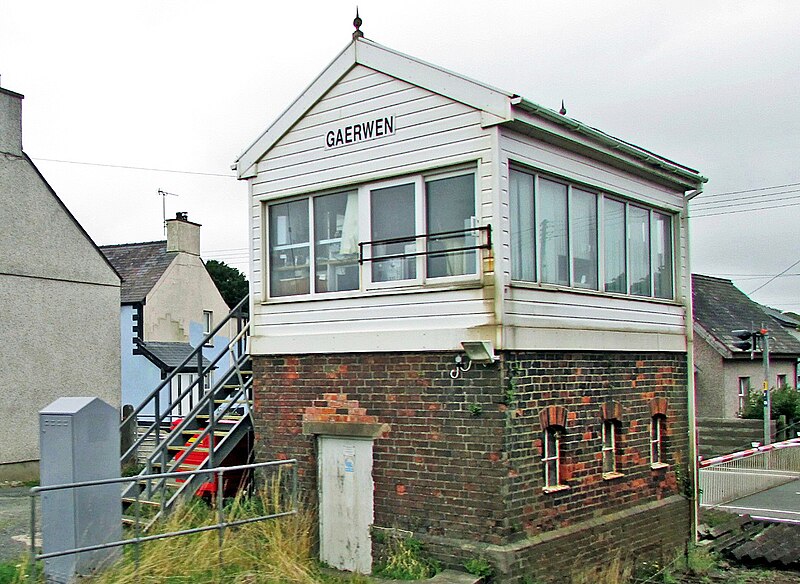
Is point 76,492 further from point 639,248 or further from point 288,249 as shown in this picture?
point 639,248

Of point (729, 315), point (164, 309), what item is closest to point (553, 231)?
point (164, 309)

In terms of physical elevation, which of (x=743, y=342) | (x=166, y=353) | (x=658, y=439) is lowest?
(x=658, y=439)

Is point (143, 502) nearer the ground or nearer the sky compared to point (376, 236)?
nearer the ground

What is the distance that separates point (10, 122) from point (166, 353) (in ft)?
42.2

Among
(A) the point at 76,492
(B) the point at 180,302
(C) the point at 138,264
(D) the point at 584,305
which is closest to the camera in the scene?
(A) the point at 76,492

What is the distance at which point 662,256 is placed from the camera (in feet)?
43.4

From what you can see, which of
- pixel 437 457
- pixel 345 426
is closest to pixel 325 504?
pixel 345 426

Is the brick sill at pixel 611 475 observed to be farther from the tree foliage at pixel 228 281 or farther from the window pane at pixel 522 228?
the tree foliage at pixel 228 281

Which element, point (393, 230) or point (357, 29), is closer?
→ point (393, 230)

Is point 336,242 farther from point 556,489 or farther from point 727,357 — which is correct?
point 727,357

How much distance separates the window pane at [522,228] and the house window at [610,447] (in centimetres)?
263

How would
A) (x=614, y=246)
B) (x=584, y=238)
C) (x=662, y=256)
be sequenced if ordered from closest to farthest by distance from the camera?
(x=584, y=238), (x=614, y=246), (x=662, y=256)

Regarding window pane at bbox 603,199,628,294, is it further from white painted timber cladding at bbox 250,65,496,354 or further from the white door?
the white door

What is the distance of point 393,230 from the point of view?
10.6 metres
